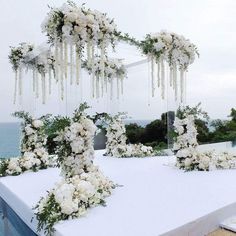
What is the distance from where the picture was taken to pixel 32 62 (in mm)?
5809

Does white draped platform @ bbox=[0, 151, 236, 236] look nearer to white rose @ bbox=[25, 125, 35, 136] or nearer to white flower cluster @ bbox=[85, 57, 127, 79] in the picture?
white rose @ bbox=[25, 125, 35, 136]

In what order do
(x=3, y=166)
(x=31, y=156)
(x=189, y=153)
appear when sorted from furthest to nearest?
(x=31, y=156) → (x=3, y=166) → (x=189, y=153)

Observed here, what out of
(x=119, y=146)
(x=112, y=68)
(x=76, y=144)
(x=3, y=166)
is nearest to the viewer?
(x=76, y=144)

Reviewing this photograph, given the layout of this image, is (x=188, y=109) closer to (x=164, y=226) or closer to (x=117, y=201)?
(x=117, y=201)

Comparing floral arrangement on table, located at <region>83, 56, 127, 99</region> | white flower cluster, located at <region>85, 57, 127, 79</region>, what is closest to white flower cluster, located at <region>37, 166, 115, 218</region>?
floral arrangement on table, located at <region>83, 56, 127, 99</region>

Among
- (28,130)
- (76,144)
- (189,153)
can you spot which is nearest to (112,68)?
(28,130)

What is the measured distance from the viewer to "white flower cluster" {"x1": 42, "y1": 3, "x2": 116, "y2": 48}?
384 centimetres

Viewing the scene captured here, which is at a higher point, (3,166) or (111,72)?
(111,72)

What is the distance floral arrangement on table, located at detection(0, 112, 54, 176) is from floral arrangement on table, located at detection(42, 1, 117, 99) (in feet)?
6.02

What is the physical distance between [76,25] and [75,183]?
1.94 meters

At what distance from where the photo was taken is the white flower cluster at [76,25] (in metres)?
3.84

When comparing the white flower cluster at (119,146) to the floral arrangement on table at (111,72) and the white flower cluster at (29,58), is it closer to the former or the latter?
the floral arrangement on table at (111,72)

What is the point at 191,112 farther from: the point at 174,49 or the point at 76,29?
the point at 76,29

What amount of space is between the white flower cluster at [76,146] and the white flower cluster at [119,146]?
277 centimetres
